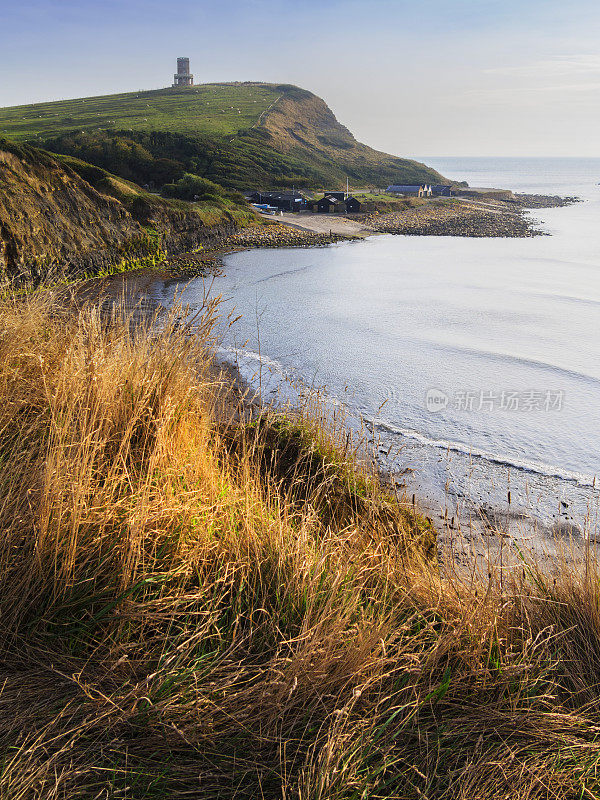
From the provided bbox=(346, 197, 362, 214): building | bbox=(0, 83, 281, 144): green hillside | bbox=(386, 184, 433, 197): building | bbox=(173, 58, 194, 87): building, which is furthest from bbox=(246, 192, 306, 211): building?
bbox=(173, 58, 194, 87): building

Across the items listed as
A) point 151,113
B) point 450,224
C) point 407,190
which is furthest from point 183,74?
point 450,224

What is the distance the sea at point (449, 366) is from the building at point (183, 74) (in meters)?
141

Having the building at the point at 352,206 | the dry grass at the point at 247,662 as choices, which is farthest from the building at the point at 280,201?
the dry grass at the point at 247,662

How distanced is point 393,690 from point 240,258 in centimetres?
2534

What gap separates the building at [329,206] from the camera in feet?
172

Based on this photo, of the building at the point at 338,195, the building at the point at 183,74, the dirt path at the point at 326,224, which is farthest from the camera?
the building at the point at 183,74

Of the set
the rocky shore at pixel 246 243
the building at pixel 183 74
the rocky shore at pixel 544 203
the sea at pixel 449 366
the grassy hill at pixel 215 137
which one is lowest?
the sea at pixel 449 366

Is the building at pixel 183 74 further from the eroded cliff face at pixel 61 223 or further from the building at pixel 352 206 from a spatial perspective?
the eroded cliff face at pixel 61 223

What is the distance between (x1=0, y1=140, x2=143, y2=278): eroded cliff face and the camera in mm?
16547

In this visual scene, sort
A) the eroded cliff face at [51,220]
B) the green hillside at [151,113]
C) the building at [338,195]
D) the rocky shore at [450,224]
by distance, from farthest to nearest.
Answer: the green hillside at [151,113]
the building at [338,195]
the rocky shore at [450,224]
the eroded cliff face at [51,220]

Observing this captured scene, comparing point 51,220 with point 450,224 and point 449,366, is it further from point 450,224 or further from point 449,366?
point 450,224

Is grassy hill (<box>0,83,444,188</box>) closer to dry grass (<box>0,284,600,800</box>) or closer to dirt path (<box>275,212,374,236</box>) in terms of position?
dirt path (<box>275,212,374,236</box>)

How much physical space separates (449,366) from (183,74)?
15957cm

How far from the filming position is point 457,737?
201 centimetres
